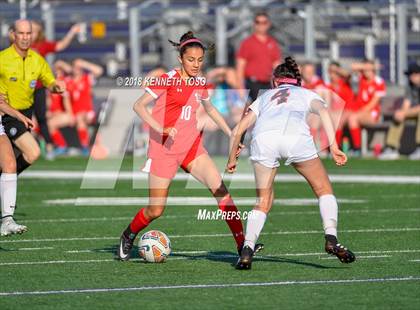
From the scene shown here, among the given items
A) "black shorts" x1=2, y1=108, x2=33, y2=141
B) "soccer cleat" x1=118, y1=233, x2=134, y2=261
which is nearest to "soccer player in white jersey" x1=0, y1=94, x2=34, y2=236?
"black shorts" x1=2, y1=108, x2=33, y2=141

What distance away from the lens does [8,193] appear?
12023 mm

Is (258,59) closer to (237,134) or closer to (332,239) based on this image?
(237,134)

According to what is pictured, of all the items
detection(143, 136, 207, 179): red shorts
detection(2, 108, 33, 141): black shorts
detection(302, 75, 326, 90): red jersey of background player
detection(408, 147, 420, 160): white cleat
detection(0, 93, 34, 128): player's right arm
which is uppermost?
detection(0, 93, 34, 128): player's right arm

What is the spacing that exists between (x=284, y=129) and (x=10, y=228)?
133 inches

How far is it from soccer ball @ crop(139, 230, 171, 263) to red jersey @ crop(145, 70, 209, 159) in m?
0.68

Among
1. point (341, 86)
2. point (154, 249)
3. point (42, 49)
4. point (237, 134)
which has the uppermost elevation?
point (237, 134)

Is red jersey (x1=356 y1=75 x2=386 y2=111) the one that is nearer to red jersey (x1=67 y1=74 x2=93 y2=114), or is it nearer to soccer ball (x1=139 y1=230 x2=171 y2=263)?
red jersey (x1=67 y1=74 x2=93 y2=114)

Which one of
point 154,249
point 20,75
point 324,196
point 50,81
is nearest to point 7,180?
point 20,75

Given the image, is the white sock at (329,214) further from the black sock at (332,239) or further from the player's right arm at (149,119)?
the player's right arm at (149,119)

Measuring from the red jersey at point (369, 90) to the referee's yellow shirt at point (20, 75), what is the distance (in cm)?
1137

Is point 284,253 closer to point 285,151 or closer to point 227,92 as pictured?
point 285,151

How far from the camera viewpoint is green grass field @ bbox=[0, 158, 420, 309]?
8172mm

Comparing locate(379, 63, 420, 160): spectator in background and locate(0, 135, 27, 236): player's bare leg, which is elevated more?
locate(0, 135, 27, 236): player's bare leg

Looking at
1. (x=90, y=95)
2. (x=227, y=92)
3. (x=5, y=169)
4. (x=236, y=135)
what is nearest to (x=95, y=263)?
(x=236, y=135)
